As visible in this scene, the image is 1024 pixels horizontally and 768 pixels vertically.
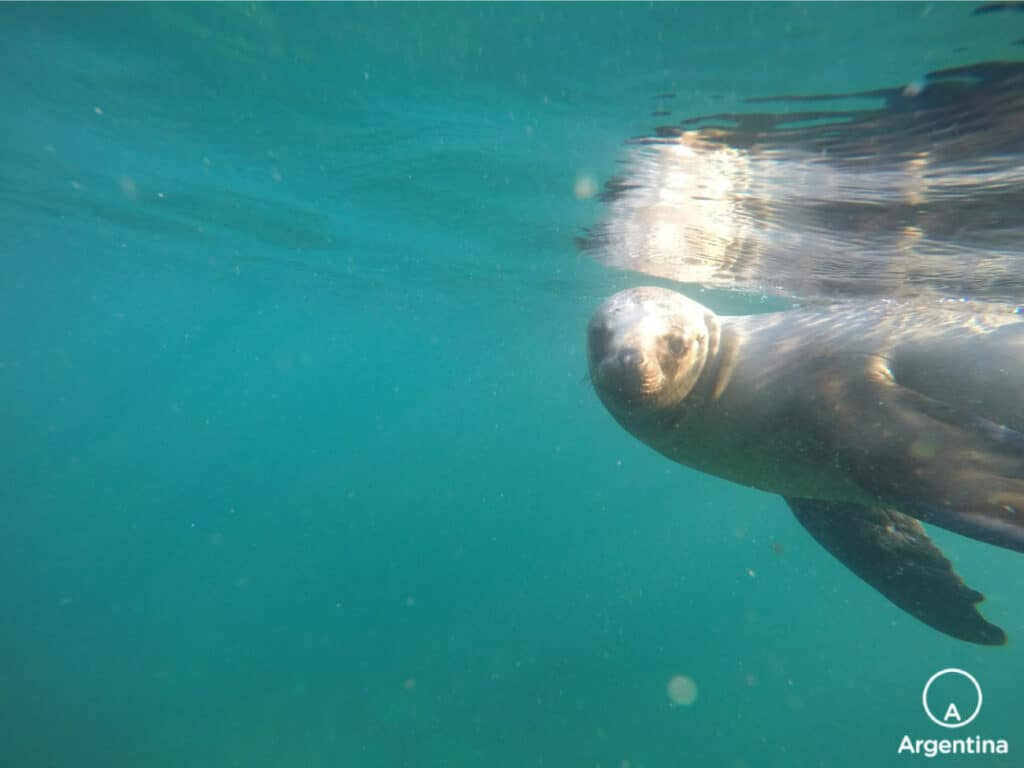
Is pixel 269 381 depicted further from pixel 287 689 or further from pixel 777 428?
pixel 777 428

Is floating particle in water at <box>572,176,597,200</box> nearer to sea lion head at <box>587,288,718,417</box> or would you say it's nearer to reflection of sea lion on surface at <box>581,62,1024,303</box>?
reflection of sea lion on surface at <box>581,62,1024,303</box>

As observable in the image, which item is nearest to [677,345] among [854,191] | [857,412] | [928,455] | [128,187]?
[857,412]

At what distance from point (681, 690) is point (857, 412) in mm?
22617

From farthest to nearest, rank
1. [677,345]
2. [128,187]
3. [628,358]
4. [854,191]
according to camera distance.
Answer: [128,187], [854,191], [677,345], [628,358]

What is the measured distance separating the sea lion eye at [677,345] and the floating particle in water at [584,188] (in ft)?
18.3

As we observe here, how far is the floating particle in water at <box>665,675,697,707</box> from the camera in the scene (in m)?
21.6

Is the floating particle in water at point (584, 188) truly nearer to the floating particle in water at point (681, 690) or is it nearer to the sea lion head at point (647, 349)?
the sea lion head at point (647, 349)

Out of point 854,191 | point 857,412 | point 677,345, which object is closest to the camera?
point 857,412

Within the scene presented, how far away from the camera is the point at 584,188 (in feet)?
31.7

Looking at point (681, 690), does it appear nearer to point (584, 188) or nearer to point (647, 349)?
point (584, 188)

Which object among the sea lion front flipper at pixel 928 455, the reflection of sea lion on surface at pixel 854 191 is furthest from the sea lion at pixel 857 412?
the reflection of sea lion on surface at pixel 854 191

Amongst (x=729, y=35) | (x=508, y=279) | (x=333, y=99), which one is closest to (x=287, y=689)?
(x=508, y=279)

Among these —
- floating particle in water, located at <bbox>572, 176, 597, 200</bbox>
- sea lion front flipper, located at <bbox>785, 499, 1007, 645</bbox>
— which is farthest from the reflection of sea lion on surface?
sea lion front flipper, located at <bbox>785, 499, 1007, 645</bbox>

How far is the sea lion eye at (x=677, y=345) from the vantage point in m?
4.07
